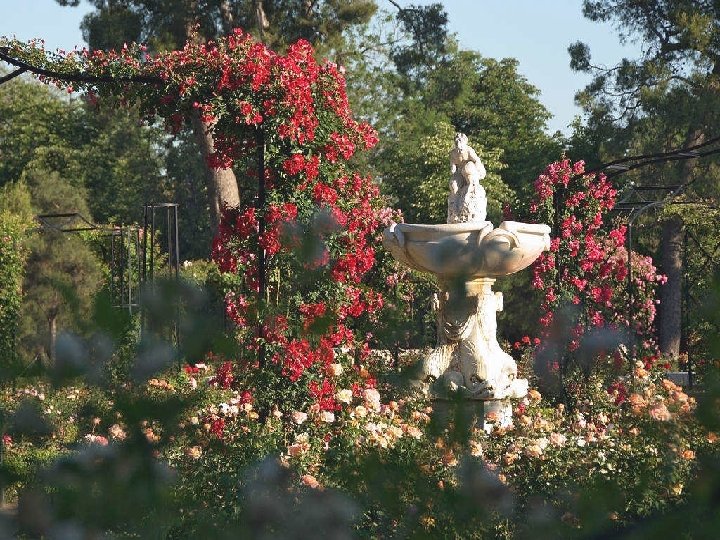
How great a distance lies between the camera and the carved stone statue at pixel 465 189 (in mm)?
9055

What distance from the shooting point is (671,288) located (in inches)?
883

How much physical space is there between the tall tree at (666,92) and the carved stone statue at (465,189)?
12163 mm

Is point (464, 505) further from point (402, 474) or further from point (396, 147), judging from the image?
point (396, 147)

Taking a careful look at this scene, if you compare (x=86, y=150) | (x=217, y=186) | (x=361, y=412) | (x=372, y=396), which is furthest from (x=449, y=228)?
(x=86, y=150)

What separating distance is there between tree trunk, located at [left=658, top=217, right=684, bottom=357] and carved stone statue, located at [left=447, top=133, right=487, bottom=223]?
13.4 m

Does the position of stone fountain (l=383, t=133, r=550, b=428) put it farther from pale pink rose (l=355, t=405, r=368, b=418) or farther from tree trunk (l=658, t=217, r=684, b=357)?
tree trunk (l=658, t=217, r=684, b=357)

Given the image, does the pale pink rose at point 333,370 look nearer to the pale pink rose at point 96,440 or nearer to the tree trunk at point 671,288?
the pale pink rose at point 96,440

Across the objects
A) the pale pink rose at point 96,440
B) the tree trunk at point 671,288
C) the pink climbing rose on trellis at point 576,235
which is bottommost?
the tree trunk at point 671,288

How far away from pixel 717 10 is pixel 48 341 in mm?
22179

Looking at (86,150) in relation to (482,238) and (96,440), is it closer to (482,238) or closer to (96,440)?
(482,238)

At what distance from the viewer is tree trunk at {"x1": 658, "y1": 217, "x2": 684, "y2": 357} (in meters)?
22.2

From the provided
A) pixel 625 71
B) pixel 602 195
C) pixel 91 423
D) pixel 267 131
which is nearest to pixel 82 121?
pixel 625 71

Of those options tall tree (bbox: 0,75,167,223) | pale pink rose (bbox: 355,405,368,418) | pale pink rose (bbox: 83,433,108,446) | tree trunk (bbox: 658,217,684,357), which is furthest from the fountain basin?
tall tree (bbox: 0,75,167,223)

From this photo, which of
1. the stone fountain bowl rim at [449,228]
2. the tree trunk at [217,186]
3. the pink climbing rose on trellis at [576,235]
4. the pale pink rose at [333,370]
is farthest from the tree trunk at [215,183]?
the pale pink rose at [333,370]
